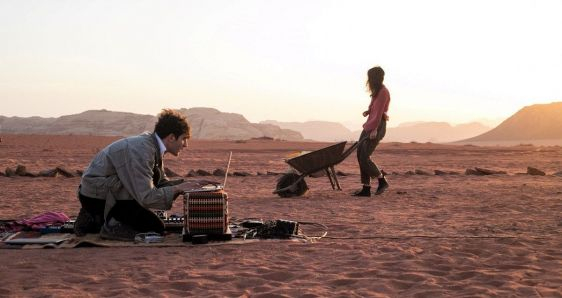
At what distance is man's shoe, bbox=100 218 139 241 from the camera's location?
605 cm

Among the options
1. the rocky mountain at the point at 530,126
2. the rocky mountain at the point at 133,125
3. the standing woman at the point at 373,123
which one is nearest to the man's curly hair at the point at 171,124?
the standing woman at the point at 373,123

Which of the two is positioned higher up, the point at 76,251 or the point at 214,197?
the point at 214,197

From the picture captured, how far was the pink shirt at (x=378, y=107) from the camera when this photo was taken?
9781 millimetres

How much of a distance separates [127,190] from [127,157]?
1.18 ft

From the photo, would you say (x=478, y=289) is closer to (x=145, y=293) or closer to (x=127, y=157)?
(x=145, y=293)

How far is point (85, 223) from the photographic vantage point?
6.29 meters

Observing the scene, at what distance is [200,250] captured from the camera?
573 cm

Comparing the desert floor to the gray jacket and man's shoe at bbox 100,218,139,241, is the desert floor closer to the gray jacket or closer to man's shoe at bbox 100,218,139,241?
man's shoe at bbox 100,218,139,241

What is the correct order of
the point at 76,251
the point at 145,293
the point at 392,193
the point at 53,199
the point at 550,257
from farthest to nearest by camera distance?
the point at 392,193 → the point at 53,199 → the point at 76,251 → the point at 550,257 → the point at 145,293

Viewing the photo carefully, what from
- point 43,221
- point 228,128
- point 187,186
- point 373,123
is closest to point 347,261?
point 187,186

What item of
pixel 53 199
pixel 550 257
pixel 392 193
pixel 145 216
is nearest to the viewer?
pixel 550 257

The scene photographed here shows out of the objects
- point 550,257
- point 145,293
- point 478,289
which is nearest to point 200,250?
point 145,293

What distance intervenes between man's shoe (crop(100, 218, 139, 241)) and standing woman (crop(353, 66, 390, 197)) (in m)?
4.66

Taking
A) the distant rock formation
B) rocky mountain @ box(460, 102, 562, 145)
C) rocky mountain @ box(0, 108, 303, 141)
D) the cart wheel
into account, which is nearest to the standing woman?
the cart wheel
